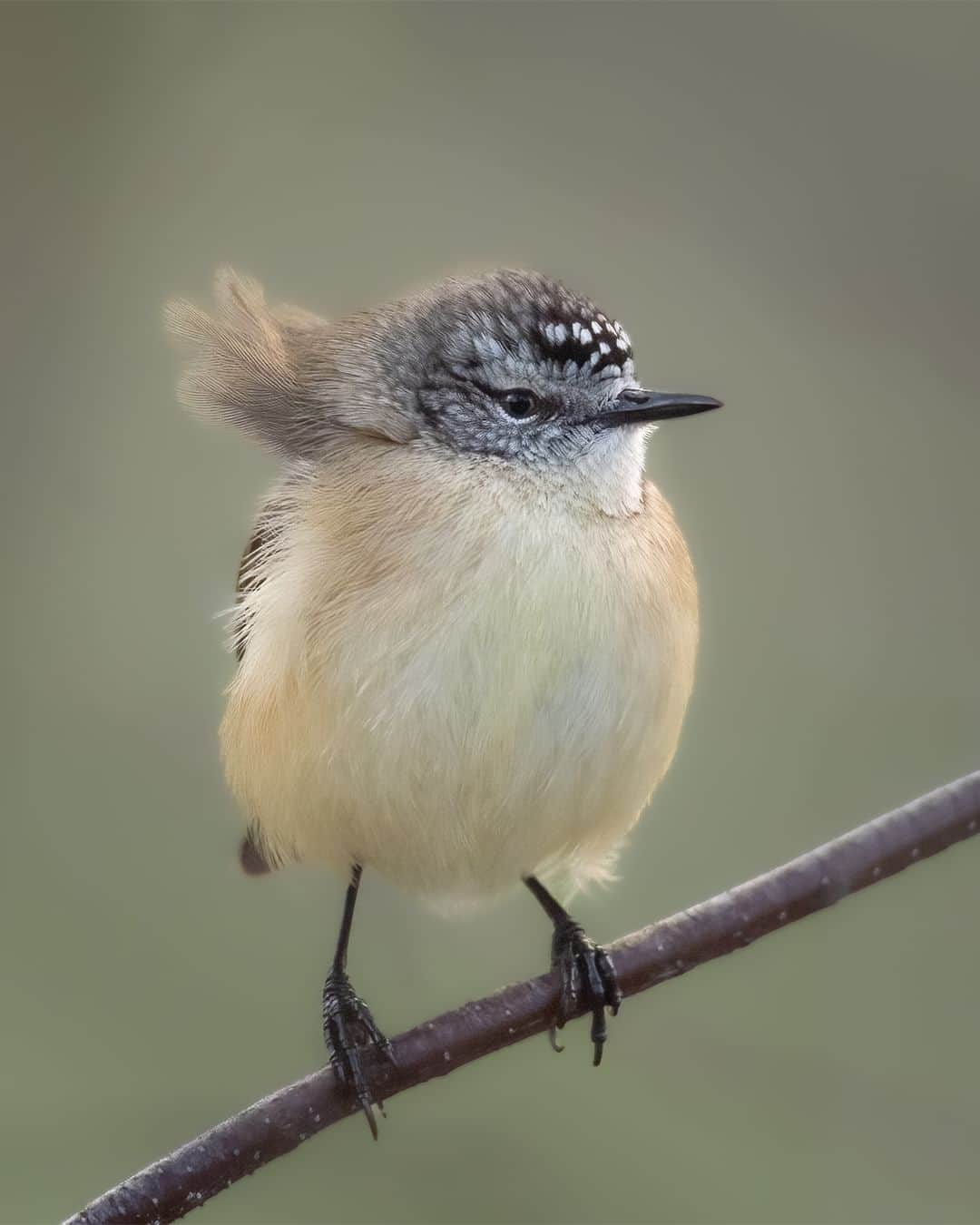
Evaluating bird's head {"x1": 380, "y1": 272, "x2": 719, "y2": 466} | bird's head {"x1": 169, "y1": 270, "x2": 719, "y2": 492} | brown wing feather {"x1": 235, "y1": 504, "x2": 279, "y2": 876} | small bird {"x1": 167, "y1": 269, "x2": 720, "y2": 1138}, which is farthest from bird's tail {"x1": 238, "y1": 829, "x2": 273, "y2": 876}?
bird's head {"x1": 380, "y1": 272, "x2": 719, "y2": 466}

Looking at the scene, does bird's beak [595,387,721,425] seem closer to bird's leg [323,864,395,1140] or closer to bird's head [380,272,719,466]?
bird's head [380,272,719,466]

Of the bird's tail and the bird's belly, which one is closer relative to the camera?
the bird's belly

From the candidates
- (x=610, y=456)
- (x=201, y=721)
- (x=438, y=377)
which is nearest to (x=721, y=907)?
(x=610, y=456)

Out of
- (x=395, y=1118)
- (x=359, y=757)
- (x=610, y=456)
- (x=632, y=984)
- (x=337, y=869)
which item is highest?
(x=610, y=456)

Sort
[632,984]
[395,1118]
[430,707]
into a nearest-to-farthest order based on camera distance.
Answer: [430,707]
[632,984]
[395,1118]

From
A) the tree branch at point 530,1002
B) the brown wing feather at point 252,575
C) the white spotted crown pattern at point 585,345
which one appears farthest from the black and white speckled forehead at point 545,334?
the tree branch at point 530,1002

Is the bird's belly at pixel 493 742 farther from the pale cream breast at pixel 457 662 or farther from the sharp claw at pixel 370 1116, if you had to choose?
the sharp claw at pixel 370 1116

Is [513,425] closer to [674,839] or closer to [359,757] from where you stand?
[359,757]
